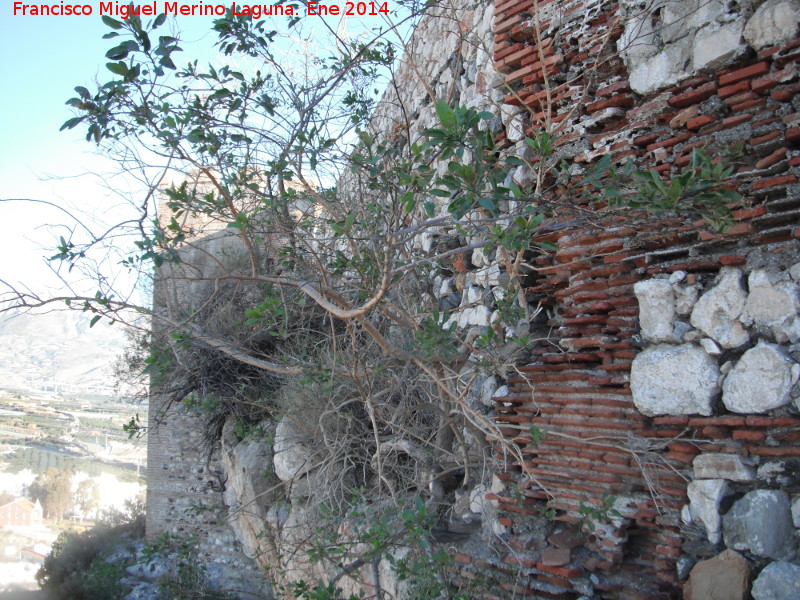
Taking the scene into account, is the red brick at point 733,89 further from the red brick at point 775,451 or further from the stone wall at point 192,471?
the stone wall at point 192,471

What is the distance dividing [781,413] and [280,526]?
422 centimetres

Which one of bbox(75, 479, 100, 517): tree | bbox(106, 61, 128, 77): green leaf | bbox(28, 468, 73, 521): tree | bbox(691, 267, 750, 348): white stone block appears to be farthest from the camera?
bbox(28, 468, 73, 521): tree

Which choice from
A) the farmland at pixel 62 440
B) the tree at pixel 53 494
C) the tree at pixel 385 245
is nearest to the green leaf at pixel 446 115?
the tree at pixel 385 245

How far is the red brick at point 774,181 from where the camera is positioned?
2.29 metres

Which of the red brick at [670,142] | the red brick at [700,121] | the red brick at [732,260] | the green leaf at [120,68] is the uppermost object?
the green leaf at [120,68]

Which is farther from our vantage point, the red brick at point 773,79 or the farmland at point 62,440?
the farmland at point 62,440

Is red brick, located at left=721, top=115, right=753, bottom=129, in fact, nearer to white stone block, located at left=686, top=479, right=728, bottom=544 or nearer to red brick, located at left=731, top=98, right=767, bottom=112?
red brick, located at left=731, top=98, right=767, bottom=112

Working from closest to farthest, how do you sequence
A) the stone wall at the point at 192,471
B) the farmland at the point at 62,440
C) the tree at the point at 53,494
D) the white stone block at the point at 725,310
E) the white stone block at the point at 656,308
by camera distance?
the white stone block at the point at 725,310, the white stone block at the point at 656,308, the stone wall at the point at 192,471, the tree at the point at 53,494, the farmland at the point at 62,440

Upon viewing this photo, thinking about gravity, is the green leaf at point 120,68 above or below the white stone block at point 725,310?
above

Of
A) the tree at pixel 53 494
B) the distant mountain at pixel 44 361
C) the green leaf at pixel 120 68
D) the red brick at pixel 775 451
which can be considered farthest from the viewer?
the distant mountain at pixel 44 361

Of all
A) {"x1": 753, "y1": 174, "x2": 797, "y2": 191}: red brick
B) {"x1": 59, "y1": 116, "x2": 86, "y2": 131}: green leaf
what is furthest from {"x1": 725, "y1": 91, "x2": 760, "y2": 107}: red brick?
{"x1": 59, "y1": 116, "x2": 86, "y2": 131}: green leaf

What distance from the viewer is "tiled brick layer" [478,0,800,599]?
2.37 metres

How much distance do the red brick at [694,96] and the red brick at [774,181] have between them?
0.46 meters

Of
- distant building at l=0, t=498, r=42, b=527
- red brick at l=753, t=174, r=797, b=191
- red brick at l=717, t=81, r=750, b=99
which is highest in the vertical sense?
red brick at l=717, t=81, r=750, b=99
